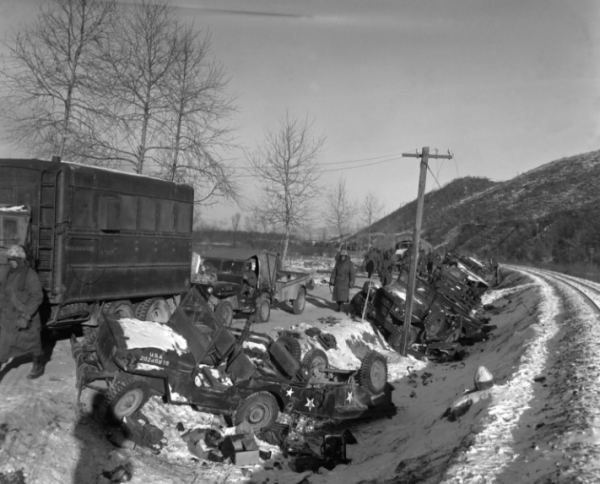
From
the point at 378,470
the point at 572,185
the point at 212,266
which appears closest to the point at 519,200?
the point at 572,185

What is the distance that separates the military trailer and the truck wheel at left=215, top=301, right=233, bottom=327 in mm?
1375

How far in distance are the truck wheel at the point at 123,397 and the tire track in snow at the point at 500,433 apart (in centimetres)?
371

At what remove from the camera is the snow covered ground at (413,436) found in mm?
4719

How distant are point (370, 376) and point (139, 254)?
16.6 ft

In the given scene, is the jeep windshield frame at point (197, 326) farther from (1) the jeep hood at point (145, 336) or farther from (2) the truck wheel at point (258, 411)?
(2) the truck wheel at point (258, 411)

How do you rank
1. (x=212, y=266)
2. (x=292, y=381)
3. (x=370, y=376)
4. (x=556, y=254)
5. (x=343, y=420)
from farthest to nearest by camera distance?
(x=556, y=254)
(x=212, y=266)
(x=370, y=376)
(x=343, y=420)
(x=292, y=381)

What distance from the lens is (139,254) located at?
9.78 metres

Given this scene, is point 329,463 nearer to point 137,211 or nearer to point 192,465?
point 192,465

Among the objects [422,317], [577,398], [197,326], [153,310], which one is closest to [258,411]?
[197,326]

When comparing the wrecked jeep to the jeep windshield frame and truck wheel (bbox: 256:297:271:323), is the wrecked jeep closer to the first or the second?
truck wheel (bbox: 256:297:271:323)

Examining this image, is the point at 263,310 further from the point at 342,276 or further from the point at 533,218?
the point at 533,218

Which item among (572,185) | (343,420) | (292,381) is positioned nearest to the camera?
(292,381)

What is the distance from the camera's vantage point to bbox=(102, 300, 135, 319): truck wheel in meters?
9.12

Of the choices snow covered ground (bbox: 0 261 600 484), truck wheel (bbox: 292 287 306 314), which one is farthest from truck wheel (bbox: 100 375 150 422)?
truck wheel (bbox: 292 287 306 314)
